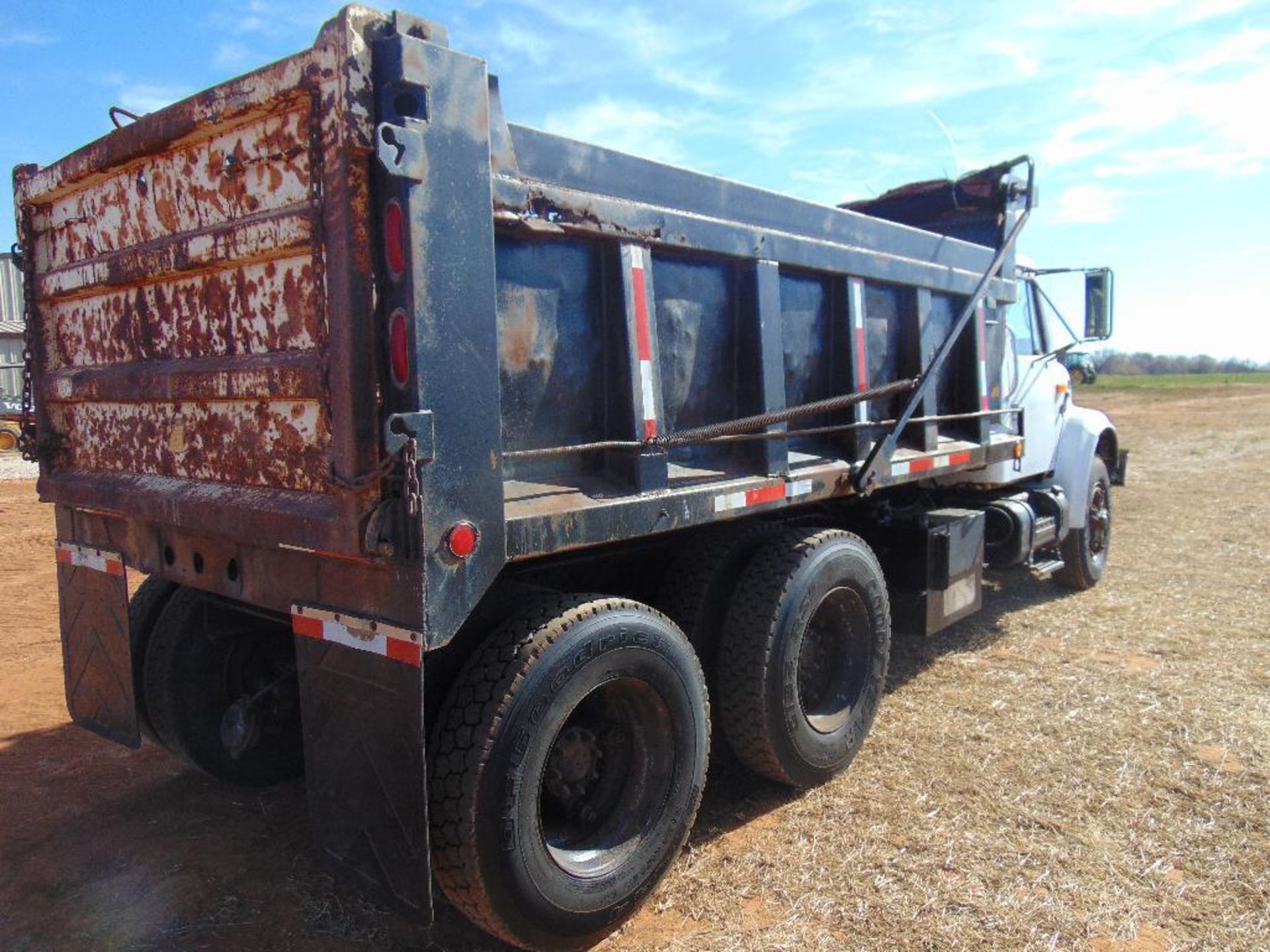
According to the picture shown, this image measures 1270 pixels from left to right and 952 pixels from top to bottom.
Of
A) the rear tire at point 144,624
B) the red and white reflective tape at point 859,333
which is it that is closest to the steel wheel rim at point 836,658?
the red and white reflective tape at point 859,333

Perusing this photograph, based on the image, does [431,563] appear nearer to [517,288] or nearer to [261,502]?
[261,502]

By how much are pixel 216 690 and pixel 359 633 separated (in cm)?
174

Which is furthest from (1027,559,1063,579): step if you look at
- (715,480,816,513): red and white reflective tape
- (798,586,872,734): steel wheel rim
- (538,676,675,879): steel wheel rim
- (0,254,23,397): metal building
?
(0,254,23,397): metal building

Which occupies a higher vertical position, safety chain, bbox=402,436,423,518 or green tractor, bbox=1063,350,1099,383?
green tractor, bbox=1063,350,1099,383

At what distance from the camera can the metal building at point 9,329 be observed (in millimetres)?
23688

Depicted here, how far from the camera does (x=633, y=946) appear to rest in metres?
3.02

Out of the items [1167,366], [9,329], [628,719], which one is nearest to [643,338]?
[628,719]

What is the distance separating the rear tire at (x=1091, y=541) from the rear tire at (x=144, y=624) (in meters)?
6.29

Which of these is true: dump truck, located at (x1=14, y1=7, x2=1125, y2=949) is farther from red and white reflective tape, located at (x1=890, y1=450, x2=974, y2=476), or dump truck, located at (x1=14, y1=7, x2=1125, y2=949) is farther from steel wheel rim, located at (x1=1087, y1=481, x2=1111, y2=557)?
steel wheel rim, located at (x1=1087, y1=481, x2=1111, y2=557)

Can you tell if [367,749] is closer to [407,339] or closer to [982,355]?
[407,339]

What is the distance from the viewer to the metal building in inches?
933

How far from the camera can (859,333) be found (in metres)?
4.41

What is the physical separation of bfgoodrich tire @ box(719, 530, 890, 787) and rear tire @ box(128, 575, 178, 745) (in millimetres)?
2366

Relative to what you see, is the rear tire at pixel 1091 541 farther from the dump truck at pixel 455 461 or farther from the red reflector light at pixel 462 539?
the red reflector light at pixel 462 539
